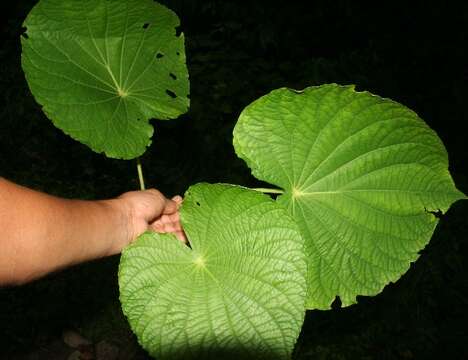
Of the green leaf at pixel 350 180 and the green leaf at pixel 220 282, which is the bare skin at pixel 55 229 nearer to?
the green leaf at pixel 220 282

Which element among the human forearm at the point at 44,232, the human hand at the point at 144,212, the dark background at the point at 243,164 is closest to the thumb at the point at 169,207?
the human hand at the point at 144,212

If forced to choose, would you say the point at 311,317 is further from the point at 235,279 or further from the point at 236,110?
the point at 235,279

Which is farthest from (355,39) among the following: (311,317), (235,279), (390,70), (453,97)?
(235,279)

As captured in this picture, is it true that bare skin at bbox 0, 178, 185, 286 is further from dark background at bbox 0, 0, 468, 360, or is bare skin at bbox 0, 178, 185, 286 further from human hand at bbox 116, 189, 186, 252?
dark background at bbox 0, 0, 468, 360

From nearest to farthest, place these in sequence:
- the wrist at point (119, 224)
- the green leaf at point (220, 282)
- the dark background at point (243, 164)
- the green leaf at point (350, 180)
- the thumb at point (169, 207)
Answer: the green leaf at point (220, 282) < the green leaf at point (350, 180) < the wrist at point (119, 224) < the thumb at point (169, 207) < the dark background at point (243, 164)

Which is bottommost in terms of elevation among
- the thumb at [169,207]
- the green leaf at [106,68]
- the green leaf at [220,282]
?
the green leaf at [220,282]

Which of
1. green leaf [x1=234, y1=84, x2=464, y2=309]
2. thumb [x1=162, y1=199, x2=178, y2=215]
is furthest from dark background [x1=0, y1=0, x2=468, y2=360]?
green leaf [x1=234, y1=84, x2=464, y2=309]

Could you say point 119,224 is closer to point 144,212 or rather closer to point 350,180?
point 144,212

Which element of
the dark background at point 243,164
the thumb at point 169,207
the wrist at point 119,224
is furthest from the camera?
the dark background at point 243,164
